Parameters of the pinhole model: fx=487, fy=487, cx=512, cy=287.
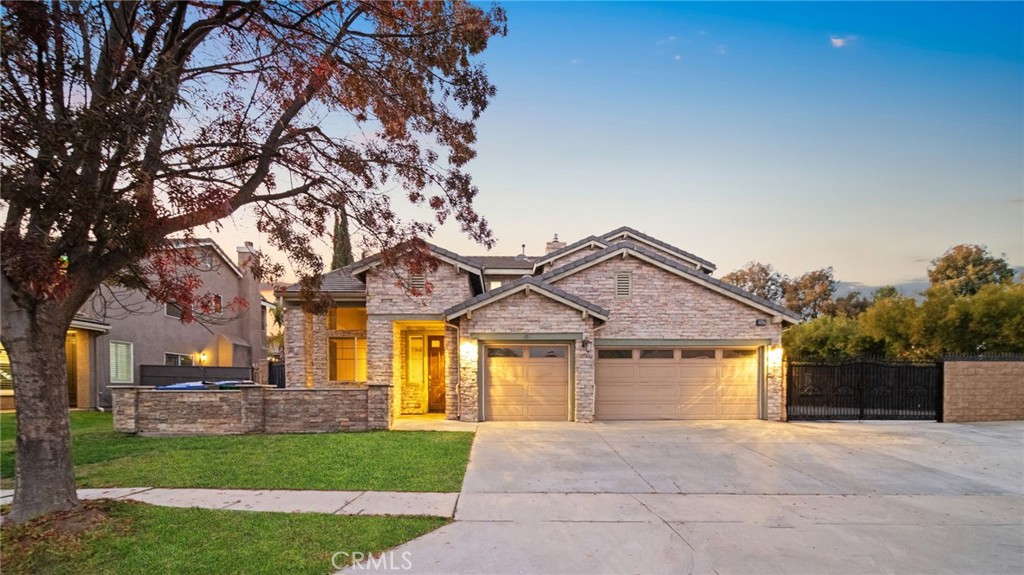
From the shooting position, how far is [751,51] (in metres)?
13.0

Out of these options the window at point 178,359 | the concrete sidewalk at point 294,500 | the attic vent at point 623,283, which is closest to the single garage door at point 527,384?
the attic vent at point 623,283

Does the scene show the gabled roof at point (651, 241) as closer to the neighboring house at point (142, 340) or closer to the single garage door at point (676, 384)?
the single garage door at point (676, 384)

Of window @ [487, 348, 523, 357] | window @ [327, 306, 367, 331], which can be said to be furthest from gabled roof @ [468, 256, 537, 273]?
window @ [487, 348, 523, 357]

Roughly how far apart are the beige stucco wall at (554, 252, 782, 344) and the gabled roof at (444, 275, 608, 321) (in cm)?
110

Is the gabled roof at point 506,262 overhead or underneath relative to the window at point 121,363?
overhead

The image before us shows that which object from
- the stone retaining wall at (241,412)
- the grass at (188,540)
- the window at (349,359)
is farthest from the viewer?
the window at (349,359)

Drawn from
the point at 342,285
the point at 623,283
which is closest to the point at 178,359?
the point at 342,285

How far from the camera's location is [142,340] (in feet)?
65.1

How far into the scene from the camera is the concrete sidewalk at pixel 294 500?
6.20 meters

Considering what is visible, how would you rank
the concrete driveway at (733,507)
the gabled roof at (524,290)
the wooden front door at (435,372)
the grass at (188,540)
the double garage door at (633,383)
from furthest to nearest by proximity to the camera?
1. the wooden front door at (435,372)
2. the double garage door at (633,383)
3. the gabled roof at (524,290)
4. the concrete driveway at (733,507)
5. the grass at (188,540)

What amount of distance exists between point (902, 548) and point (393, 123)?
8.00 m

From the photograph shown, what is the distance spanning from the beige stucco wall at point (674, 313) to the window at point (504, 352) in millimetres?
2613

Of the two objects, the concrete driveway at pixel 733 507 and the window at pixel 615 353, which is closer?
the concrete driveway at pixel 733 507

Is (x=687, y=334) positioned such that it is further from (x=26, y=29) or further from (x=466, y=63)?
(x=26, y=29)
